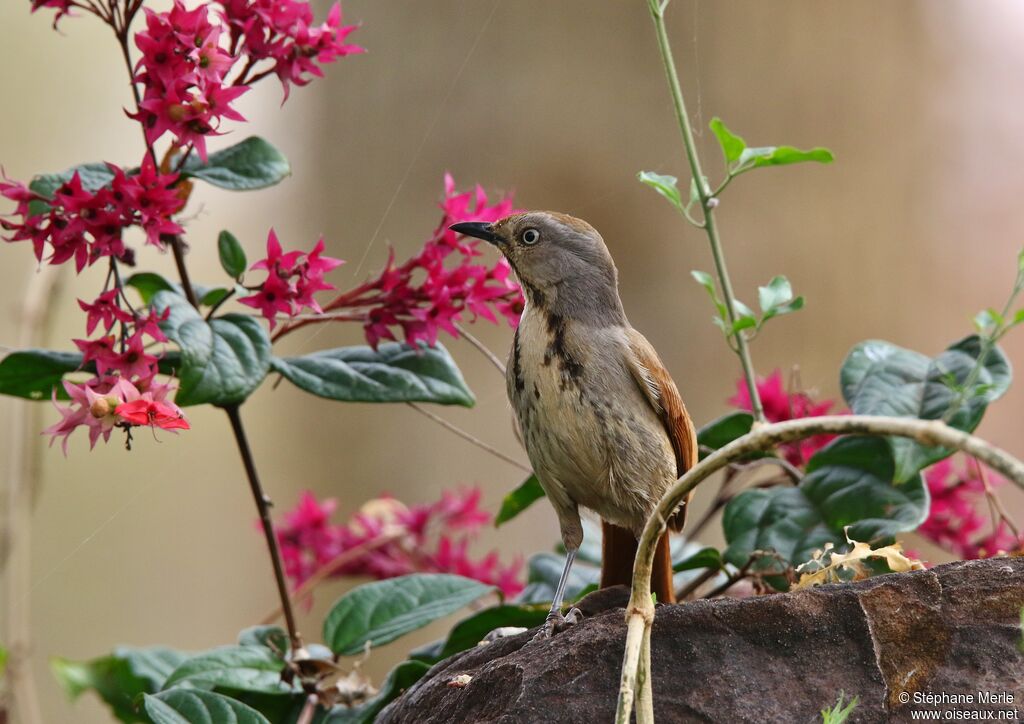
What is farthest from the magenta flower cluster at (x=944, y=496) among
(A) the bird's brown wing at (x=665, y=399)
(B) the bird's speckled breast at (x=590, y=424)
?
(B) the bird's speckled breast at (x=590, y=424)

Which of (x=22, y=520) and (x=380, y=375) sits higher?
(x=380, y=375)

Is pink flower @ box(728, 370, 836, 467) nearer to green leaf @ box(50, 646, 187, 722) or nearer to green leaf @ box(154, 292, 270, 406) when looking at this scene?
green leaf @ box(154, 292, 270, 406)

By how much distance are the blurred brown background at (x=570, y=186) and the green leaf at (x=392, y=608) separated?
2078 millimetres

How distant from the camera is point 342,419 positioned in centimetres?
441

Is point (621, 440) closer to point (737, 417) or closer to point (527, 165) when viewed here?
point (737, 417)

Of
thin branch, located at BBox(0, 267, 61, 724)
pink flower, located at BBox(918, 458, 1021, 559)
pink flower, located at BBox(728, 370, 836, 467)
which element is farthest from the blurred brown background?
pink flower, located at BBox(918, 458, 1021, 559)

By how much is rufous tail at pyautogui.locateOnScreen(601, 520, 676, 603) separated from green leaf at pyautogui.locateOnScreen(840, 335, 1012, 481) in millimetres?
352

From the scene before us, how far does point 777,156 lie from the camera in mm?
1527

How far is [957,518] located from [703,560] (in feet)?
2.33

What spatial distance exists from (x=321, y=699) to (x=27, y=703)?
3.14 ft

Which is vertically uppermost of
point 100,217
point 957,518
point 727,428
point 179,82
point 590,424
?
point 179,82

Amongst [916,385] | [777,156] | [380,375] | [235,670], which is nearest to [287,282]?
[380,375]

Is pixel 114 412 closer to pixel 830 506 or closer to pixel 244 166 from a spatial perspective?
pixel 244 166

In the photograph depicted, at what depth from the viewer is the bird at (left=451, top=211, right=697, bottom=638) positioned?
1.39 meters
